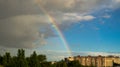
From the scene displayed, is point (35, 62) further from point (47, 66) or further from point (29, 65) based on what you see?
point (47, 66)

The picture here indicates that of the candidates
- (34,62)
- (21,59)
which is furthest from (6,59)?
(21,59)

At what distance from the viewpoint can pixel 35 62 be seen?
393ft

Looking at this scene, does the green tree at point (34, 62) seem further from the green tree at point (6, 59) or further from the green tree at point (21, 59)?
the green tree at point (6, 59)

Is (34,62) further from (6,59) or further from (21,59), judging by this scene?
(6,59)

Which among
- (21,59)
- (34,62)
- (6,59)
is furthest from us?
(6,59)

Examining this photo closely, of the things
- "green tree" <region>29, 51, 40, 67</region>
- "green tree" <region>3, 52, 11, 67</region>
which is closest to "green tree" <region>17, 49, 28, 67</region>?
"green tree" <region>29, 51, 40, 67</region>

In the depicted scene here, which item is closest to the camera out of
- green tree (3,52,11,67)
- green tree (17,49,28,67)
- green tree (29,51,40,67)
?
green tree (17,49,28,67)

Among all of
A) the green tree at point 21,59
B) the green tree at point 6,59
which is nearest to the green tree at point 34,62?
the green tree at point 21,59

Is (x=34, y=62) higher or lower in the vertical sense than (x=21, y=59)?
lower

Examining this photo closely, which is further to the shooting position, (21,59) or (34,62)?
(34,62)

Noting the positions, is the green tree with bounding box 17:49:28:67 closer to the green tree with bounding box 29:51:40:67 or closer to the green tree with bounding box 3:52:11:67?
the green tree with bounding box 29:51:40:67

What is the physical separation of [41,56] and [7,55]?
121ft

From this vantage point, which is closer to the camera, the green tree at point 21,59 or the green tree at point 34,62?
the green tree at point 21,59

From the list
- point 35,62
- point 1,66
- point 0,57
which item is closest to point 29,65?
point 35,62
